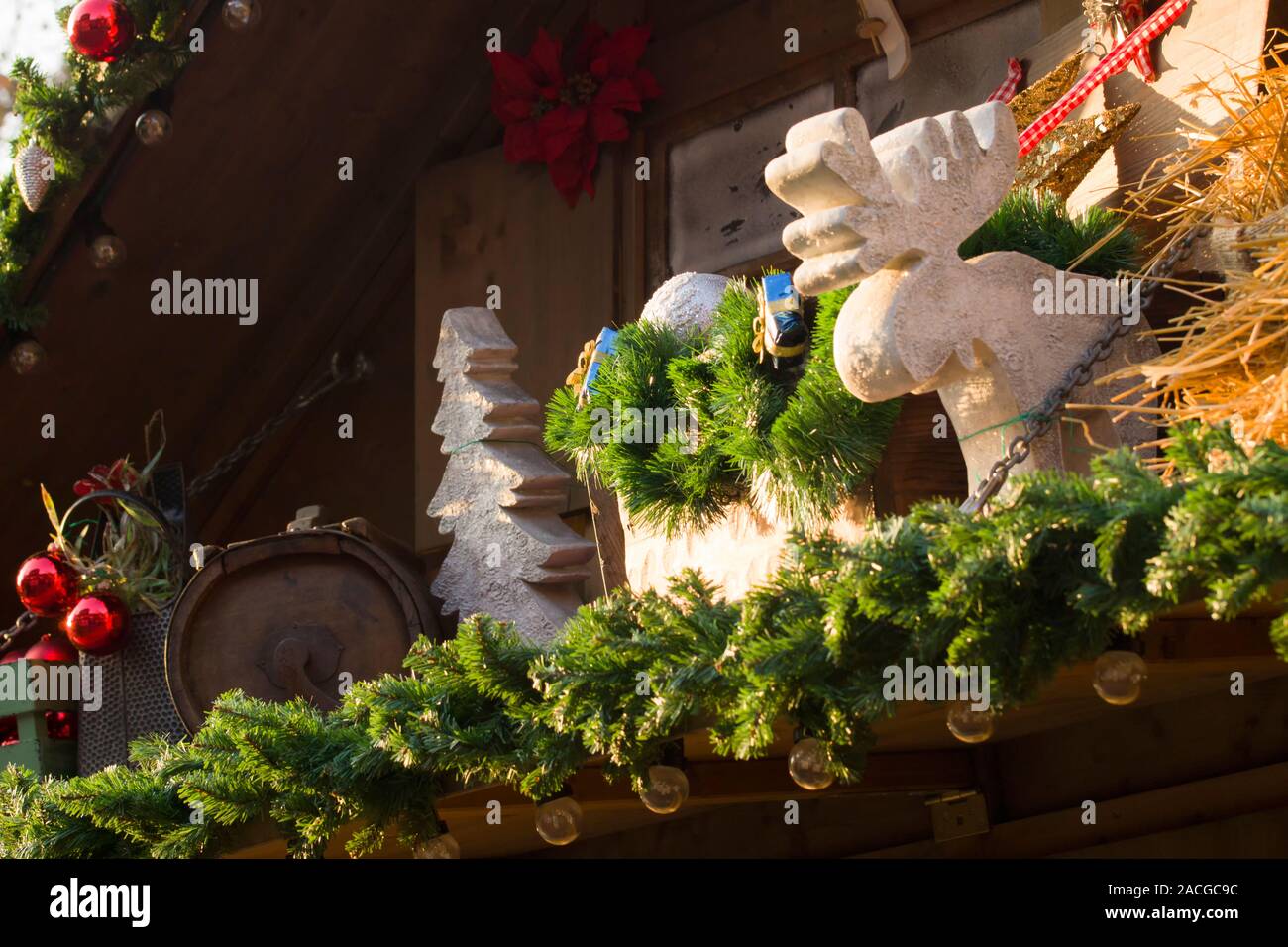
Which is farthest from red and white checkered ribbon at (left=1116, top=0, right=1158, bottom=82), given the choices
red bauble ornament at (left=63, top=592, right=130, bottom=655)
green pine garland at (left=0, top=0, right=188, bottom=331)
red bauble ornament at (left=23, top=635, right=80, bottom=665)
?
red bauble ornament at (left=23, top=635, right=80, bottom=665)

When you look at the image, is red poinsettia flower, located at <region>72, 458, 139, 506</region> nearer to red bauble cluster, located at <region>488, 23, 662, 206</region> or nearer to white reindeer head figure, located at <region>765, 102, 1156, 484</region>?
red bauble cluster, located at <region>488, 23, 662, 206</region>

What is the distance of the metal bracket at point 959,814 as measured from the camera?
251cm

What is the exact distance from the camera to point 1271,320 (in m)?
1.75

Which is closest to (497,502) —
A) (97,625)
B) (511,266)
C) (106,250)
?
(97,625)

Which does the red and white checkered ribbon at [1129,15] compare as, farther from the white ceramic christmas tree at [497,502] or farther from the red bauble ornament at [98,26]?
the red bauble ornament at [98,26]

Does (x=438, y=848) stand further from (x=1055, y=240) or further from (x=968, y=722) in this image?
(x=1055, y=240)

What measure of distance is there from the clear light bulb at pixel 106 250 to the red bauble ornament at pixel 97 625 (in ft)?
2.22

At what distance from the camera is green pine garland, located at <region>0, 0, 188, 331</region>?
308cm

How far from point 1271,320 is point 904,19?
1.53 metres

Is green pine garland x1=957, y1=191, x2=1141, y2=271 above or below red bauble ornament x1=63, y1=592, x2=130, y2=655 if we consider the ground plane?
above

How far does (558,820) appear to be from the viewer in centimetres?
193

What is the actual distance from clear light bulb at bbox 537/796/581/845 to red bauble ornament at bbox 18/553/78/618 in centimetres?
132

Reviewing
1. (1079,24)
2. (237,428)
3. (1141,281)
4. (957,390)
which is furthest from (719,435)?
(237,428)
